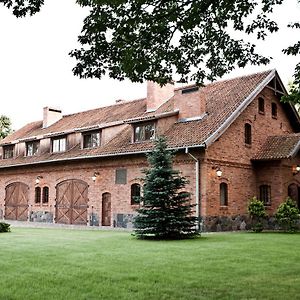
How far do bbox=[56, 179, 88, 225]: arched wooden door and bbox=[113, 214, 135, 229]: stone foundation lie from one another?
2.57 meters

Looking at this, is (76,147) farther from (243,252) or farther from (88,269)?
(88,269)

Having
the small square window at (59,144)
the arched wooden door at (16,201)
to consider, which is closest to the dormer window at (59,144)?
the small square window at (59,144)

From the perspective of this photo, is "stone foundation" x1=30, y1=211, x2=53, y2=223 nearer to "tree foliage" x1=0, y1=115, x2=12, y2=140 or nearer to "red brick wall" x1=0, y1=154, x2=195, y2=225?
"red brick wall" x1=0, y1=154, x2=195, y2=225

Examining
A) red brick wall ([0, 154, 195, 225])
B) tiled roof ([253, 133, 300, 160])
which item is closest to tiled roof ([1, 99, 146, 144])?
red brick wall ([0, 154, 195, 225])

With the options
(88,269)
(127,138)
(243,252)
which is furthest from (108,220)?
(88,269)

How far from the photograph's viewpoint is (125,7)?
7.81 m

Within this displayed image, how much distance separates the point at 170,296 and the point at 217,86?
2199cm

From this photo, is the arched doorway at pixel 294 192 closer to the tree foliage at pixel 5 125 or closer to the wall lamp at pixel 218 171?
the wall lamp at pixel 218 171

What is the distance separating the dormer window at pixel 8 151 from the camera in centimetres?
3488

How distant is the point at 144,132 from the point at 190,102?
294 cm

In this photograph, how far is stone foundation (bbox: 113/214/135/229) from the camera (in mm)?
24766

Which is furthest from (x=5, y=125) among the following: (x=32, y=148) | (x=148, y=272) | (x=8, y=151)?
(x=148, y=272)

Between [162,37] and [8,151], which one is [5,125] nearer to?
[8,151]

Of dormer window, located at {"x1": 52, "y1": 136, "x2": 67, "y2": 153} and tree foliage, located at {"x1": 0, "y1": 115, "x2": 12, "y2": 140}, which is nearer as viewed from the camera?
dormer window, located at {"x1": 52, "y1": 136, "x2": 67, "y2": 153}
